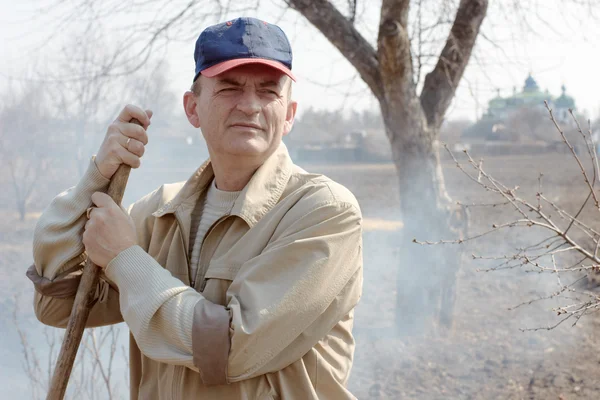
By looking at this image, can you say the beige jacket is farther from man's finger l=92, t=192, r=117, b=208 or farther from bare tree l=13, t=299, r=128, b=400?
bare tree l=13, t=299, r=128, b=400

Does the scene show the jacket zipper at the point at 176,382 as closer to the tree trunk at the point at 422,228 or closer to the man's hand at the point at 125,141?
the man's hand at the point at 125,141

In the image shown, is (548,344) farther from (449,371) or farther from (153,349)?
(153,349)

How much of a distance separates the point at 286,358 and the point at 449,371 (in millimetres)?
3627

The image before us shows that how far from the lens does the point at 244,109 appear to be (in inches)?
65.8

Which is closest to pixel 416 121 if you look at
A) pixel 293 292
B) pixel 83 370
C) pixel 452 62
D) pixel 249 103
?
pixel 452 62

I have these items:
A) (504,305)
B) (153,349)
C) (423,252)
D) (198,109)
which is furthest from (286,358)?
(504,305)

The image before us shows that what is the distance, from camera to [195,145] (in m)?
30.9

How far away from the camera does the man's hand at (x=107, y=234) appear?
5.34 feet

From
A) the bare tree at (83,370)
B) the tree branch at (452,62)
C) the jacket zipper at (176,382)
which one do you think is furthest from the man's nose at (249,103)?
the tree branch at (452,62)

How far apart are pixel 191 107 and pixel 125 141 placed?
0.23 metres

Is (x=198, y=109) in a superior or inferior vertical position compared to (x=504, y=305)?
superior

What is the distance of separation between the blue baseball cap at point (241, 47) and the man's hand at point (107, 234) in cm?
45

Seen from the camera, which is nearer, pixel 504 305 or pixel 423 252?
pixel 423 252

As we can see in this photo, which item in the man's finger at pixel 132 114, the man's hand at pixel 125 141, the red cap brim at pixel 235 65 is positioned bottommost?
the man's hand at pixel 125 141
